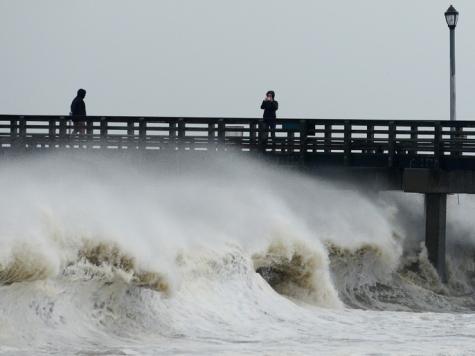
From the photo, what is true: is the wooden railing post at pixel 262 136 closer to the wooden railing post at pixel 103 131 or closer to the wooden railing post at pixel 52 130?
the wooden railing post at pixel 103 131

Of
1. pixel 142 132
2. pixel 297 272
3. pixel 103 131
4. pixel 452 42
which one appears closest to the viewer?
pixel 297 272

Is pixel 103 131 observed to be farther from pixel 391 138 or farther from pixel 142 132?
pixel 391 138

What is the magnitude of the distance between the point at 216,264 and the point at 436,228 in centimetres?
595

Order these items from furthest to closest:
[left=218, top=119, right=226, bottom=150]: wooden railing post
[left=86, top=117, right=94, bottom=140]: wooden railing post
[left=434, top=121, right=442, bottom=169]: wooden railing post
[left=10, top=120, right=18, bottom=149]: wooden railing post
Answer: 1. [left=10, top=120, right=18, bottom=149]: wooden railing post
2. [left=86, top=117, right=94, bottom=140]: wooden railing post
3. [left=218, top=119, right=226, bottom=150]: wooden railing post
4. [left=434, top=121, right=442, bottom=169]: wooden railing post

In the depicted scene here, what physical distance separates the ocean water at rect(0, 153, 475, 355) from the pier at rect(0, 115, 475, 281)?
1.32ft

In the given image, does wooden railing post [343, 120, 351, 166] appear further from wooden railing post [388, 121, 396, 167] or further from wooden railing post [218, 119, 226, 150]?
wooden railing post [218, 119, 226, 150]

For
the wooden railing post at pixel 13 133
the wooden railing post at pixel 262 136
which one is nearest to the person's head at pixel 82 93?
the wooden railing post at pixel 13 133

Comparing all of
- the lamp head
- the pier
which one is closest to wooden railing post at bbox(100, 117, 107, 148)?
Result: the pier

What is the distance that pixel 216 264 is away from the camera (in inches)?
1069

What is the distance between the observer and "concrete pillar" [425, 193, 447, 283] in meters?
31.3

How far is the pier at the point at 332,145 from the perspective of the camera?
3128cm

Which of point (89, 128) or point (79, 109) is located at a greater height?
point (79, 109)

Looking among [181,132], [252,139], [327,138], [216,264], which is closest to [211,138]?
[181,132]

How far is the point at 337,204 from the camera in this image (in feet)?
106
